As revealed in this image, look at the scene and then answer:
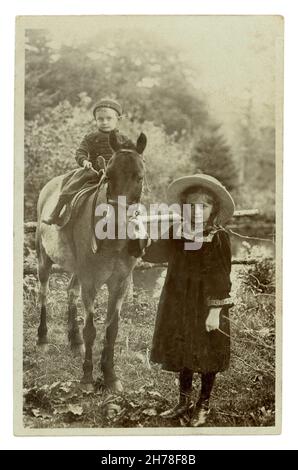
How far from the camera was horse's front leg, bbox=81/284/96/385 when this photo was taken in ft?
12.5

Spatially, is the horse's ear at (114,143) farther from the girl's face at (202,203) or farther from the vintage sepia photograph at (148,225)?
the girl's face at (202,203)

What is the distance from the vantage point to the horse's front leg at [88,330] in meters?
3.82

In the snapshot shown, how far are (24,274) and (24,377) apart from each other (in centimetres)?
63

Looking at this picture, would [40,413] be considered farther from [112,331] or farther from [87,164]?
[87,164]

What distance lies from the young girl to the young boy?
1.51ft

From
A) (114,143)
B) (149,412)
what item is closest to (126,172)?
(114,143)

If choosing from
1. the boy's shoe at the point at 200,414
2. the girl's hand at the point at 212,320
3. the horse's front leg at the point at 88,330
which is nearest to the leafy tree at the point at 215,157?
the girl's hand at the point at 212,320

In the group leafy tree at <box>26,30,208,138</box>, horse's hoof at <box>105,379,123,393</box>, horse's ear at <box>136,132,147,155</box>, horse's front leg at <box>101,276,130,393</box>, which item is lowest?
horse's hoof at <box>105,379,123,393</box>

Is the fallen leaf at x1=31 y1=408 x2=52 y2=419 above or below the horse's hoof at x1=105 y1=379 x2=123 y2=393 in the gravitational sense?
below

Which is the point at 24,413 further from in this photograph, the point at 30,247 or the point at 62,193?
the point at 62,193

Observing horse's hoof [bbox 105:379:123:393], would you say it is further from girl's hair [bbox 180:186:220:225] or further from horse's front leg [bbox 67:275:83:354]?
girl's hair [bbox 180:186:220:225]

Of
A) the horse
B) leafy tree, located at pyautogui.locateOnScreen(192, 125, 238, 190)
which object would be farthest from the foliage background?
the horse

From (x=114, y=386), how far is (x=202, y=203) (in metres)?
1.24
